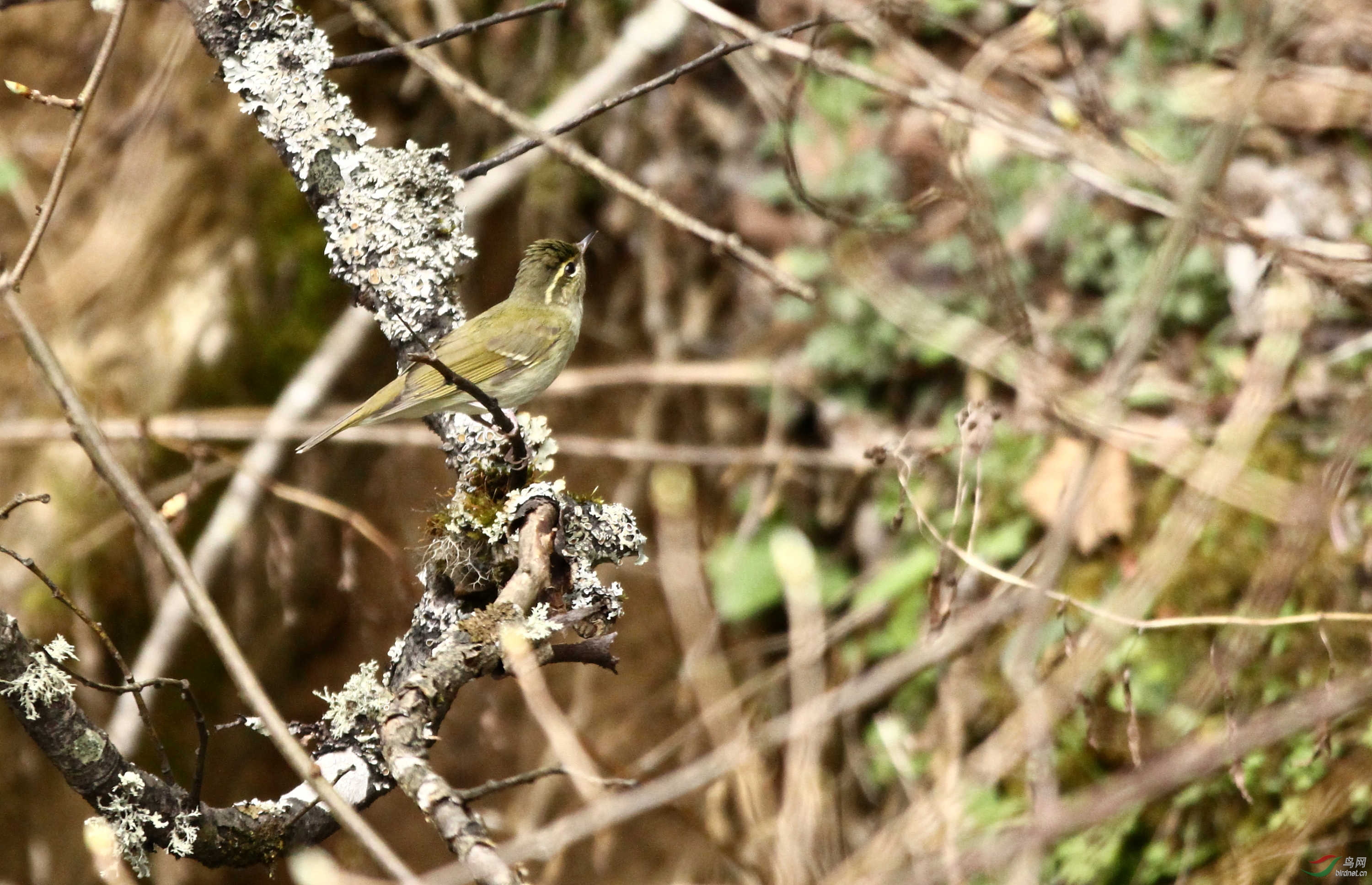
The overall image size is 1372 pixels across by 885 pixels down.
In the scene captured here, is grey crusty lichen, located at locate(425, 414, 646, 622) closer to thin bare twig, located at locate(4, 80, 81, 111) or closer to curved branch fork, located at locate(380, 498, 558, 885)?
curved branch fork, located at locate(380, 498, 558, 885)

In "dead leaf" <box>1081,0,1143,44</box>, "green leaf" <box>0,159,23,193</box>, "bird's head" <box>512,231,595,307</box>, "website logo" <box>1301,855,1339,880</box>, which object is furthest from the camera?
"dead leaf" <box>1081,0,1143,44</box>

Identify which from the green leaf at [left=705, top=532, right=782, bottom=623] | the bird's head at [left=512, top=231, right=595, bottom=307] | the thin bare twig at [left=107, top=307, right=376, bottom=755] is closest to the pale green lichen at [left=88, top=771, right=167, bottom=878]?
the bird's head at [left=512, top=231, right=595, bottom=307]

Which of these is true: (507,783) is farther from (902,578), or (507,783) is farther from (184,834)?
(902,578)

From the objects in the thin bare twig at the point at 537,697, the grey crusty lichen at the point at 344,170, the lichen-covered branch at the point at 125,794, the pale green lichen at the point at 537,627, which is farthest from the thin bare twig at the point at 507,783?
the grey crusty lichen at the point at 344,170

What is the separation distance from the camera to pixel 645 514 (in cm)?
598

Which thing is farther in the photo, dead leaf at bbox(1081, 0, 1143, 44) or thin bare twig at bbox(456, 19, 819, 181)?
dead leaf at bbox(1081, 0, 1143, 44)

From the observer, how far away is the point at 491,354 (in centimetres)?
386

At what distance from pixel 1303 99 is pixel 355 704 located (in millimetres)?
5047

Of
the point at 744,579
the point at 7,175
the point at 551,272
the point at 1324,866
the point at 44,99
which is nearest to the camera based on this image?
the point at 44,99

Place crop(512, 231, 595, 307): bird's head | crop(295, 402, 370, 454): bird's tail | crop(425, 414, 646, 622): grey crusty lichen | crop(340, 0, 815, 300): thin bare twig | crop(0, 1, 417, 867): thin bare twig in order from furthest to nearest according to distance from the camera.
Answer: crop(512, 231, 595, 307): bird's head
crop(295, 402, 370, 454): bird's tail
crop(340, 0, 815, 300): thin bare twig
crop(425, 414, 646, 622): grey crusty lichen
crop(0, 1, 417, 867): thin bare twig

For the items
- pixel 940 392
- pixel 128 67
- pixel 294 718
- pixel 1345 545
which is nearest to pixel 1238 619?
pixel 1345 545

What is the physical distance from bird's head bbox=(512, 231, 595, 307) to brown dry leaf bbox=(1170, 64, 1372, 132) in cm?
301

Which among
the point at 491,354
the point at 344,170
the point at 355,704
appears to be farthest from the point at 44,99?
the point at 491,354

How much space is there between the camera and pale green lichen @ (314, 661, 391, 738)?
2.07 metres
